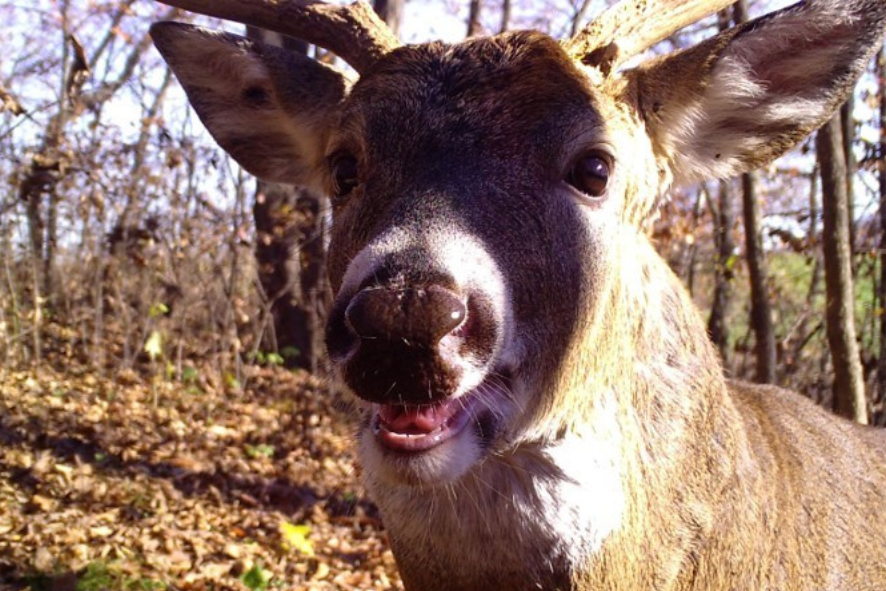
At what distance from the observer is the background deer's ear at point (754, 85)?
11.2 feet

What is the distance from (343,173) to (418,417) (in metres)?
1.30

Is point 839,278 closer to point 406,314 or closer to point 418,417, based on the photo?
point 418,417

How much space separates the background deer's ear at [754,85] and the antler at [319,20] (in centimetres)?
126

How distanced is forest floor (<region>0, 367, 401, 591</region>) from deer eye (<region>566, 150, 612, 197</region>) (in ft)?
7.50

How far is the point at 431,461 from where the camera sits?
2.70 m

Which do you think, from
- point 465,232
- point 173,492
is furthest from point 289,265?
point 465,232

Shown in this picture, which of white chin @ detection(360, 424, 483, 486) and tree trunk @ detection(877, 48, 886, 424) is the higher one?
tree trunk @ detection(877, 48, 886, 424)

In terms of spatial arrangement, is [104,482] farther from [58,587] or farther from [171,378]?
[171,378]

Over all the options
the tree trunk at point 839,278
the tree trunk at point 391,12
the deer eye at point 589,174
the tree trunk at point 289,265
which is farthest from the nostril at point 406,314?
the tree trunk at point 391,12

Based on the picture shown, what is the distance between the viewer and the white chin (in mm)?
2693

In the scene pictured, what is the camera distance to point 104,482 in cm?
771

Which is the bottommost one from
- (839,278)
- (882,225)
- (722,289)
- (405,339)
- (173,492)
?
(173,492)

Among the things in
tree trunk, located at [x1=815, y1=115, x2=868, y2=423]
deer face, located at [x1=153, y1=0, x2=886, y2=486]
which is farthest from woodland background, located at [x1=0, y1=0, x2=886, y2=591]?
deer face, located at [x1=153, y1=0, x2=886, y2=486]

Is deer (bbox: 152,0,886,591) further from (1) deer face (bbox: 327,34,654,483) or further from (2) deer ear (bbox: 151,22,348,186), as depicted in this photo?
(2) deer ear (bbox: 151,22,348,186)
